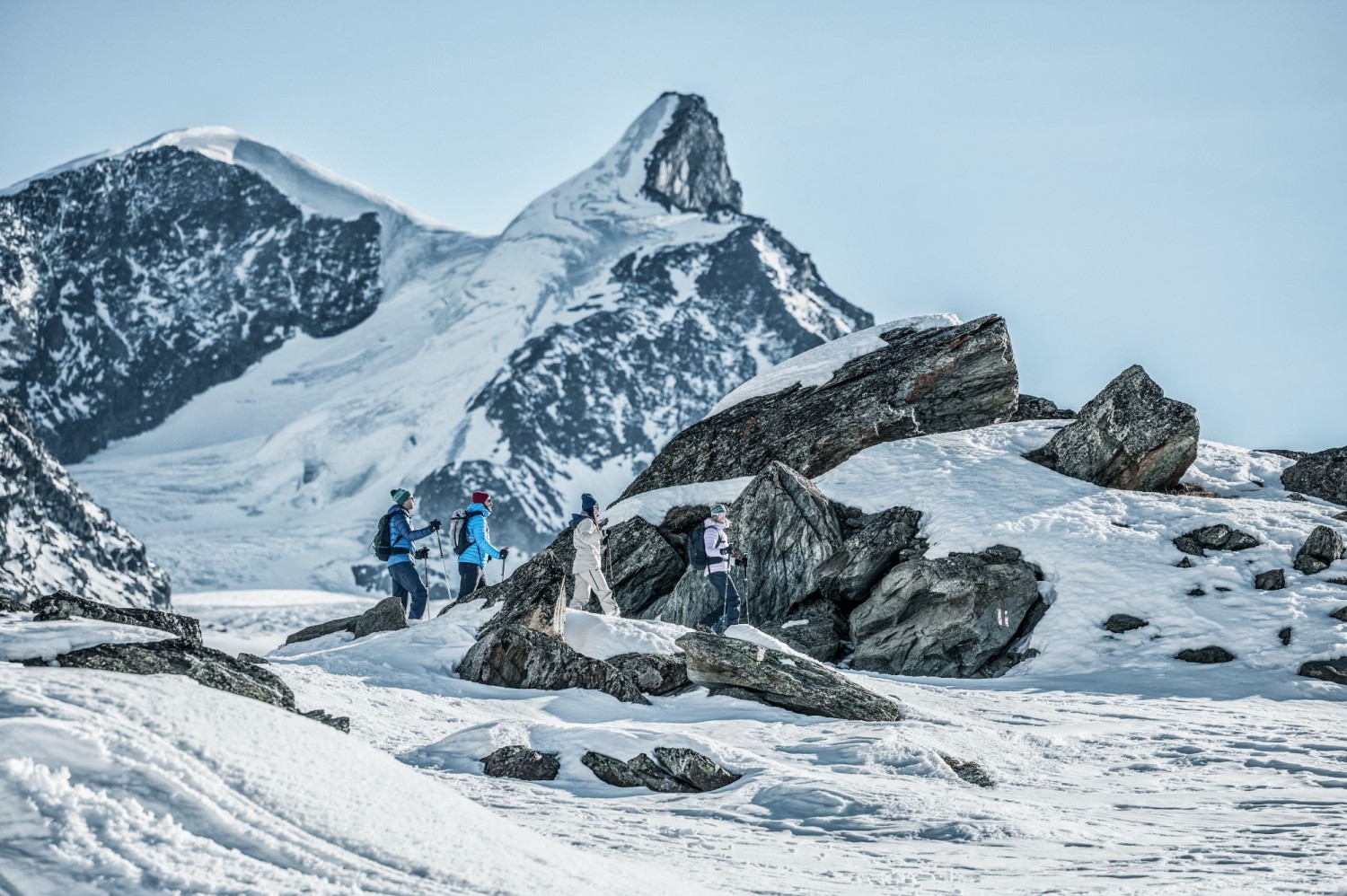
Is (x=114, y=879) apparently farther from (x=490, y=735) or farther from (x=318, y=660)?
(x=318, y=660)

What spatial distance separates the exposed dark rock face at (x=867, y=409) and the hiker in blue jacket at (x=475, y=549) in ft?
15.6

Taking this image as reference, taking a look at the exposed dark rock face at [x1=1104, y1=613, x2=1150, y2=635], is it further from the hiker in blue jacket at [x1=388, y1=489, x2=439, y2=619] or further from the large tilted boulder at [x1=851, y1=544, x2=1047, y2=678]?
the hiker in blue jacket at [x1=388, y1=489, x2=439, y2=619]

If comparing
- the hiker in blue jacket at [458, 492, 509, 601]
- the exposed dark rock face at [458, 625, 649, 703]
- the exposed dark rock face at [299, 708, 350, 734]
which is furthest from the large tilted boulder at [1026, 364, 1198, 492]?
the exposed dark rock face at [299, 708, 350, 734]

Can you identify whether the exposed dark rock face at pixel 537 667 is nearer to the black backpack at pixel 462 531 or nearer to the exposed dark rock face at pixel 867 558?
the black backpack at pixel 462 531

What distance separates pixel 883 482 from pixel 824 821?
43.7 feet

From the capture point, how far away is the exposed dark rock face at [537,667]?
12461 mm

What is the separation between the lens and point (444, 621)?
51.7ft

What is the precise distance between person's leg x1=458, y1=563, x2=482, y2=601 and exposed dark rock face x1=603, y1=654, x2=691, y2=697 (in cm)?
668

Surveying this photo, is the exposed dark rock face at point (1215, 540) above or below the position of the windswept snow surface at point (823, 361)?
below

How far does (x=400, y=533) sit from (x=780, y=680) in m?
8.02

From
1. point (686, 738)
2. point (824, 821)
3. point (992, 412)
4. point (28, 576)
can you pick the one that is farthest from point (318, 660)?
point (28, 576)

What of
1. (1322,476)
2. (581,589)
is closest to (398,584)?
(581,589)

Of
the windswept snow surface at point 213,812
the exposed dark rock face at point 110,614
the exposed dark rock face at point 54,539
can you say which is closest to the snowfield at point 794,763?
the windswept snow surface at point 213,812

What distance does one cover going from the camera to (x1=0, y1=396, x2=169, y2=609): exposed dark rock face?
150 metres
